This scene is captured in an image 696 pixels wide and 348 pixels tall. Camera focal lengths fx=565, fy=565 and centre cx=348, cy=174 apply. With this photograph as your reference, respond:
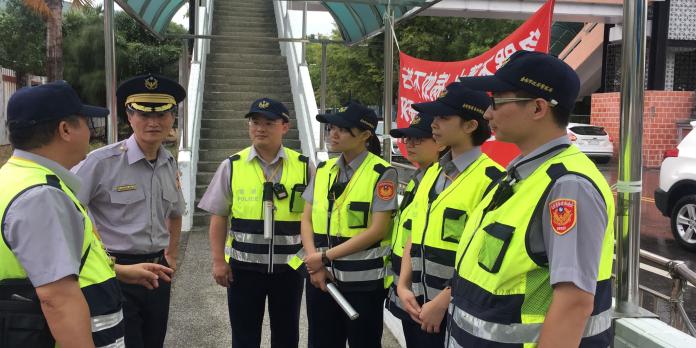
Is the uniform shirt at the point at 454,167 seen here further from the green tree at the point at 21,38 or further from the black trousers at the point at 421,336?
the green tree at the point at 21,38

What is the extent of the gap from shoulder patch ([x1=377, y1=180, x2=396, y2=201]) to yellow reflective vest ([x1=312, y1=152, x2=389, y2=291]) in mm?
32

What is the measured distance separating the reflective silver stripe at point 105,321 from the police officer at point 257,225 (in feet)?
4.13

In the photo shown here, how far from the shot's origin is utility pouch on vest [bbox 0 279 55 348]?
5.37 feet

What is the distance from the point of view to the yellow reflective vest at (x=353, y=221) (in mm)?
2883

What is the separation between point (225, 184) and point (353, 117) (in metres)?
0.85

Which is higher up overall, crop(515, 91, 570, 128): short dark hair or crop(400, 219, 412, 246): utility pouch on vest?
crop(515, 91, 570, 128): short dark hair

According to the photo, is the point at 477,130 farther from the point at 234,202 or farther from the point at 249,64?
the point at 249,64

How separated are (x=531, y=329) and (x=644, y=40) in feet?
4.34

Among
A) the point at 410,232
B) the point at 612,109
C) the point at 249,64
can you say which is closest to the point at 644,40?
the point at 410,232

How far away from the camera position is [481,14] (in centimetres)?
1465

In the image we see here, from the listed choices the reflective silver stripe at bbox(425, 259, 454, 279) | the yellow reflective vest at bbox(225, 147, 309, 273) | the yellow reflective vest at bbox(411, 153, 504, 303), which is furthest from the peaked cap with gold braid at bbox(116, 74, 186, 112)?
the reflective silver stripe at bbox(425, 259, 454, 279)

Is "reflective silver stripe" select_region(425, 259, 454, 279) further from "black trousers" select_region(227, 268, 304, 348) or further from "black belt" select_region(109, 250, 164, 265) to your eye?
"black belt" select_region(109, 250, 164, 265)

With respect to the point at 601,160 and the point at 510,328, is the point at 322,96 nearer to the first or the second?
the point at 510,328

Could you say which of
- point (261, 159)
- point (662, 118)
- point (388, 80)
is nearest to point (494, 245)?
point (261, 159)
